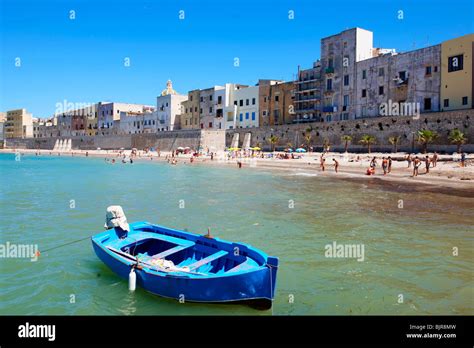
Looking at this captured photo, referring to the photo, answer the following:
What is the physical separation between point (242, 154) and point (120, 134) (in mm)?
41255

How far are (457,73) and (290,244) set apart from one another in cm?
3723

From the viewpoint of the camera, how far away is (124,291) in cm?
930

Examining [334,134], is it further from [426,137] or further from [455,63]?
[455,63]

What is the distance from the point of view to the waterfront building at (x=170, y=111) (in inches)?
3250

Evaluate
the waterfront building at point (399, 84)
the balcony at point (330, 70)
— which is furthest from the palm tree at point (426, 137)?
the balcony at point (330, 70)

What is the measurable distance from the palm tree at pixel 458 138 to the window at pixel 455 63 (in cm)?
729

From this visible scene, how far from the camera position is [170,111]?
271 ft

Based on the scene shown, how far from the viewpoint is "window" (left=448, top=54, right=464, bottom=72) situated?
40781 millimetres

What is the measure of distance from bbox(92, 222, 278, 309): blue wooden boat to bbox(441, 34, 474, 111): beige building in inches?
1548

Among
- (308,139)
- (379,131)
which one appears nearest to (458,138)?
(379,131)

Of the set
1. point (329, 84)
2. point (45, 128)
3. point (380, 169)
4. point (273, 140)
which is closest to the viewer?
point (380, 169)

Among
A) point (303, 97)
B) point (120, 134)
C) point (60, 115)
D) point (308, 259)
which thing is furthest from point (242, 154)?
point (60, 115)

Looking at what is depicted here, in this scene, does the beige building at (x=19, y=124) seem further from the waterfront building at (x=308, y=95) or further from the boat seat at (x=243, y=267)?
the boat seat at (x=243, y=267)

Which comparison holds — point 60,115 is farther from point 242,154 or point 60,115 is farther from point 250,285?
point 250,285
